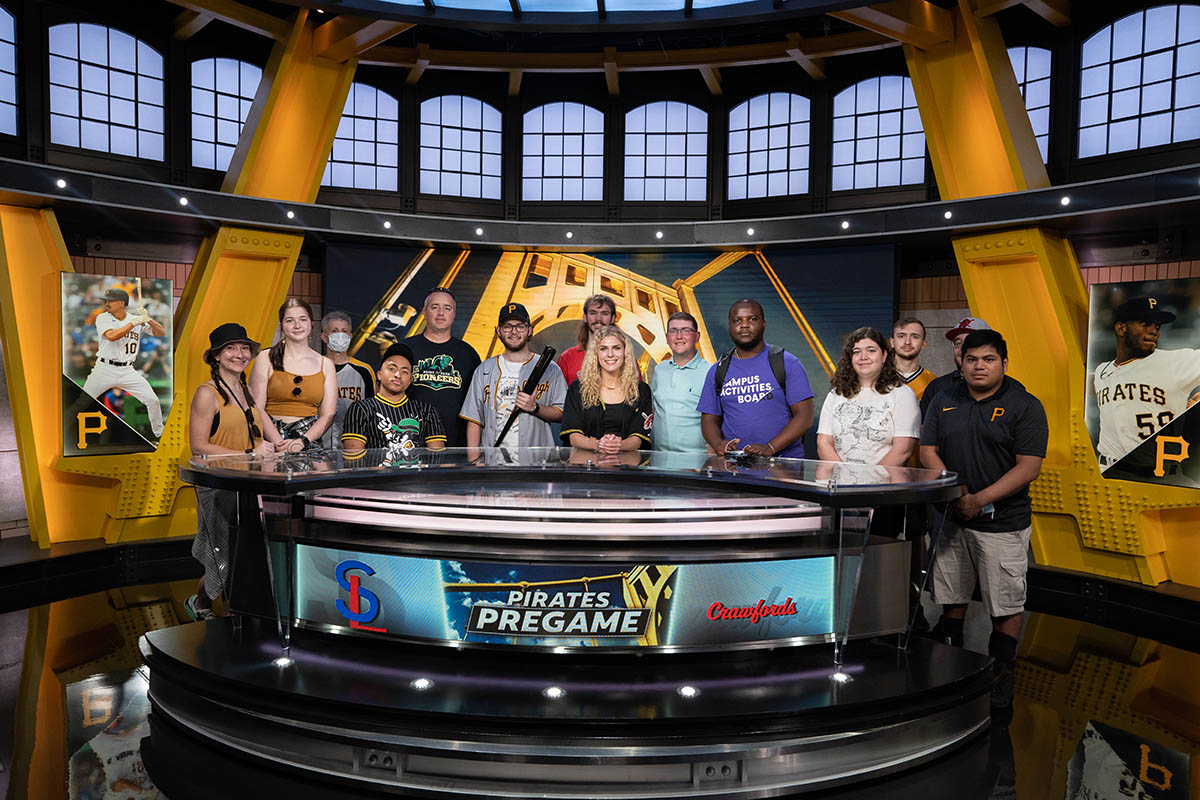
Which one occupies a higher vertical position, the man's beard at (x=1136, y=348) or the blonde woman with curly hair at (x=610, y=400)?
the man's beard at (x=1136, y=348)

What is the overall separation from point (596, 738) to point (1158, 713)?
8.83 ft

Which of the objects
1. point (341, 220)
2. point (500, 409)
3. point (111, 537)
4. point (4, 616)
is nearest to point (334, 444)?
point (500, 409)

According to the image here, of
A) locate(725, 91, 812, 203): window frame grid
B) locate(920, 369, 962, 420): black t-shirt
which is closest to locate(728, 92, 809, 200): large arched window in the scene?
locate(725, 91, 812, 203): window frame grid

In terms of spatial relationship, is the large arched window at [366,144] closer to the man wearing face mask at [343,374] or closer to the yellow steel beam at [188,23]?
the yellow steel beam at [188,23]

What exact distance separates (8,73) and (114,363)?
2.45 meters

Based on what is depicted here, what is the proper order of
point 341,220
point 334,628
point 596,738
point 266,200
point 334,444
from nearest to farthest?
point 596,738, point 334,628, point 334,444, point 266,200, point 341,220

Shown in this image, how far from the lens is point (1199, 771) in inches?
122

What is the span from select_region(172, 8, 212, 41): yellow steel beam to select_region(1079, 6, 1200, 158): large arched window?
7419 mm

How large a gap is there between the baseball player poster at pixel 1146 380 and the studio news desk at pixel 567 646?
3.22 metres

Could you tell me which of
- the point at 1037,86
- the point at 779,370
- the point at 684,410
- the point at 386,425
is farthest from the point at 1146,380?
the point at 386,425

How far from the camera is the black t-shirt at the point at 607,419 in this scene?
4211 mm

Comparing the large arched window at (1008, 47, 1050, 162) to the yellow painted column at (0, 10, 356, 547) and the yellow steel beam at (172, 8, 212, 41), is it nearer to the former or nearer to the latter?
the yellow painted column at (0, 10, 356, 547)

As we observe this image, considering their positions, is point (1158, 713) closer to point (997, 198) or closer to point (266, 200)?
point (997, 198)

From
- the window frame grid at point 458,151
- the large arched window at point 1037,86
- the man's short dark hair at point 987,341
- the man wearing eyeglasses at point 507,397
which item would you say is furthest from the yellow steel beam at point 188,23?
the large arched window at point 1037,86
